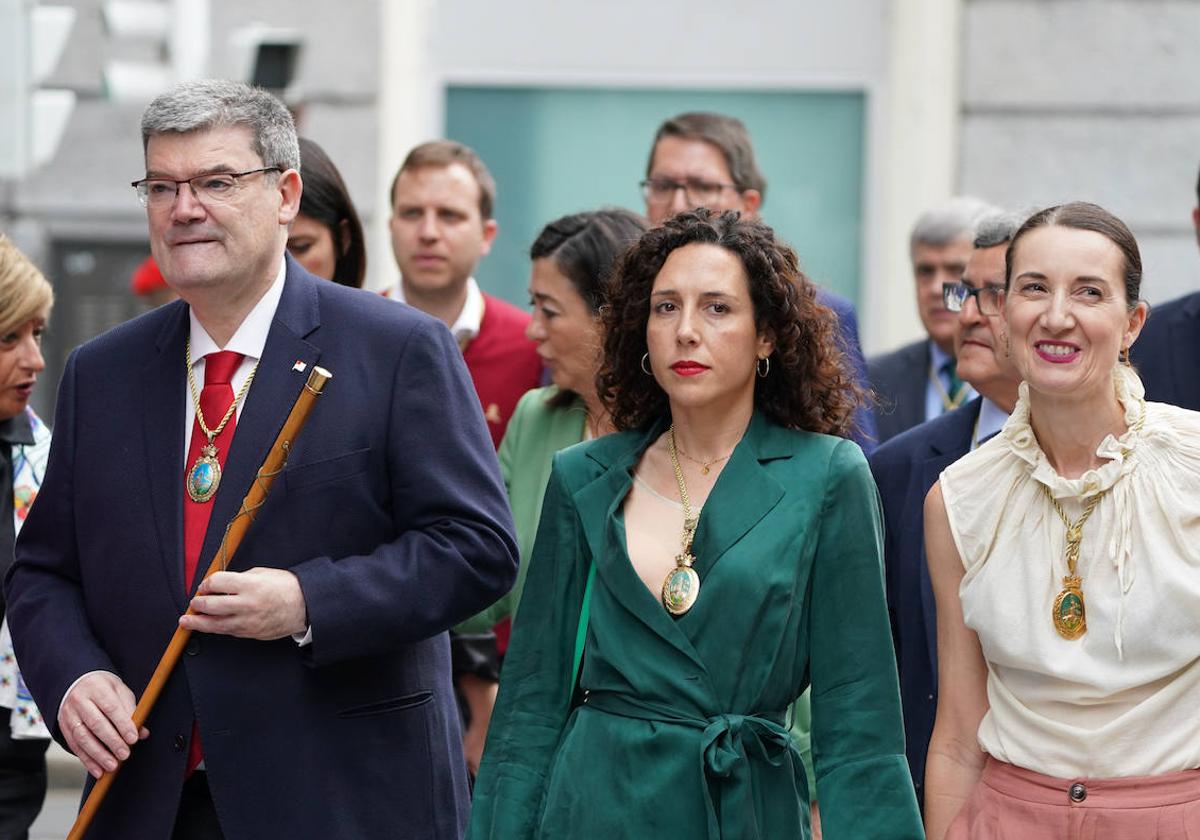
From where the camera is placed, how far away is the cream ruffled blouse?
387 centimetres

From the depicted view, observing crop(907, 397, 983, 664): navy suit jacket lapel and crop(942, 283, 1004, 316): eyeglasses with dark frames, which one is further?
crop(942, 283, 1004, 316): eyeglasses with dark frames

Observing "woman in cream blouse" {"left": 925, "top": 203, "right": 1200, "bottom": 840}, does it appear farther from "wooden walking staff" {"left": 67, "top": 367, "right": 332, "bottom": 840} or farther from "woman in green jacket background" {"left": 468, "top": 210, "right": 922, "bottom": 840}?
"wooden walking staff" {"left": 67, "top": 367, "right": 332, "bottom": 840}

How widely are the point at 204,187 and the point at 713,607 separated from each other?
1.38 meters

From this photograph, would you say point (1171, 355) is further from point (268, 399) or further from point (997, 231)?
point (268, 399)

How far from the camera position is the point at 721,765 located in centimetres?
397

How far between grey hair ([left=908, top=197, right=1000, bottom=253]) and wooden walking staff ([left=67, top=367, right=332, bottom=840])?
3.55 metres

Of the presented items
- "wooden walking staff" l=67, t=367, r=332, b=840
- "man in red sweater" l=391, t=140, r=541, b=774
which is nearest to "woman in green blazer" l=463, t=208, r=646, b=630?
"man in red sweater" l=391, t=140, r=541, b=774

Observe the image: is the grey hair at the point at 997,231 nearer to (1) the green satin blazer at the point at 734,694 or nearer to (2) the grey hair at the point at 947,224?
(2) the grey hair at the point at 947,224

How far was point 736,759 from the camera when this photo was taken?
398 cm

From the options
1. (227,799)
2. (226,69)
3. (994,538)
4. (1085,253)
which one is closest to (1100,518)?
(994,538)

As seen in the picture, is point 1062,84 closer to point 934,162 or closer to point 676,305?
point 934,162

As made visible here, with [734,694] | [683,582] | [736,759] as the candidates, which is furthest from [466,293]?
[736,759]

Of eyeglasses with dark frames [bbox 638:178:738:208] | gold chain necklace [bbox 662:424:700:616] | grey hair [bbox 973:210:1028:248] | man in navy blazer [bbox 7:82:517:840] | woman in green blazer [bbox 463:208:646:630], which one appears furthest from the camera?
eyeglasses with dark frames [bbox 638:178:738:208]

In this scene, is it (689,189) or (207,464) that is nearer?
(207,464)
